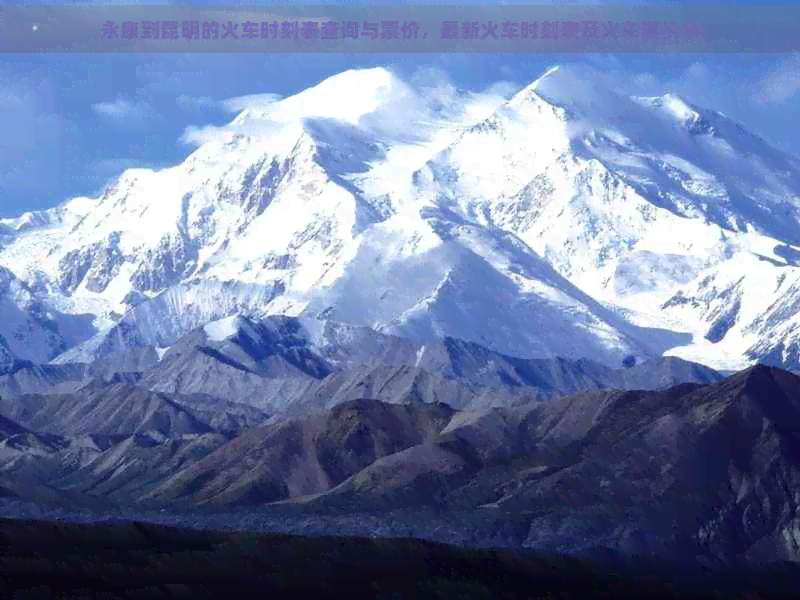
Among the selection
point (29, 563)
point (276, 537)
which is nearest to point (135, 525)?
point (276, 537)

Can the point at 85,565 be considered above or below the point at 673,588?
above

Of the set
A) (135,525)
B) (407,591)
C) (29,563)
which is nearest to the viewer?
(29,563)

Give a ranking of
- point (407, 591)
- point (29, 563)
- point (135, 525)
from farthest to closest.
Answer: point (135, 525) → point (407, 591) → point (29, 563)

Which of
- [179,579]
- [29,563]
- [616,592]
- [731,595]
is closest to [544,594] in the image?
[616,592]

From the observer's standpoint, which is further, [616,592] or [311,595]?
[616,592]

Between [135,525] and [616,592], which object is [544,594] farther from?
[135,525]

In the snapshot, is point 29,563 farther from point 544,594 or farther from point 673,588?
point 673,588
